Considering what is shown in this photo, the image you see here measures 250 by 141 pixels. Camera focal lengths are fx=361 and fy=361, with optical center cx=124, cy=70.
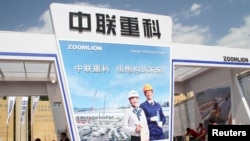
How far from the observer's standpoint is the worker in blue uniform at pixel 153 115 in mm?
9523

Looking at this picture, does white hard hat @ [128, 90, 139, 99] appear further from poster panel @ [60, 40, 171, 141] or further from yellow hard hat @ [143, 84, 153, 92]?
yellow hard hat @ [143, 84, 153, 92]

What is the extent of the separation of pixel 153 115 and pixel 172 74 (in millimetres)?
1338

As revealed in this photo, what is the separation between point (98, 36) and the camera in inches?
365

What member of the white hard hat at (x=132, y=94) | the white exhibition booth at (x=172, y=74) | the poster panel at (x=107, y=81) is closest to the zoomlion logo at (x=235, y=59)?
the white exhibition booth at (x=172, y=74)

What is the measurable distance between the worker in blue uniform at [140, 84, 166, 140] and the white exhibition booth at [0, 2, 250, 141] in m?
0.34

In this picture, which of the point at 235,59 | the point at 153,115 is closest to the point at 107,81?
the point at 153,115

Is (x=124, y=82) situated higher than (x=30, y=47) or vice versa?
(x=30, y=47)

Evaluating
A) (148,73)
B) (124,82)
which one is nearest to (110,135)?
(124,82)

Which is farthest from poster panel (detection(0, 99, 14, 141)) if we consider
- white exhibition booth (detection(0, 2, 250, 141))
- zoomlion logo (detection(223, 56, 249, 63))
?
zoomlion logo (detection(223, 56, 249, 63))

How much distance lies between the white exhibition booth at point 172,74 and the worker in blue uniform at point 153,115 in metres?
0.34

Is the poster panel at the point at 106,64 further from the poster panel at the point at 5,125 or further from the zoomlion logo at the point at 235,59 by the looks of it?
the poster panel at the point at 5,125

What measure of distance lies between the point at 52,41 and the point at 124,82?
212 cm

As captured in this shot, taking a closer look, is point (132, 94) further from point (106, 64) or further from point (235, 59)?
point (235, 59)

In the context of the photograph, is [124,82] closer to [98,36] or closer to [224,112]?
[98,36]
